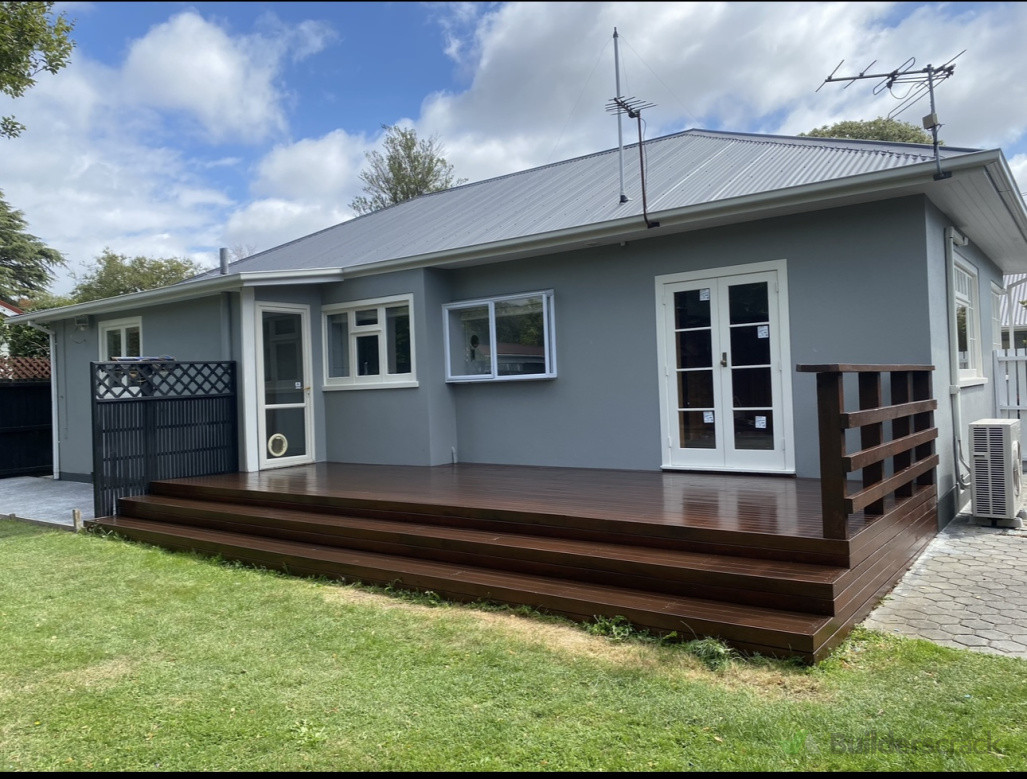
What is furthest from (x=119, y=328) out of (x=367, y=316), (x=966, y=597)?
(x=966, y=597)

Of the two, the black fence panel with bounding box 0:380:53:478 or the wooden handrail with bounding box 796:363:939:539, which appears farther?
the black fence panel with bounding box 0:380:53:478

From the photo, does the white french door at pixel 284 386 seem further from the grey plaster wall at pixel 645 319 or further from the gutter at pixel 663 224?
the grey plaster wall at pixel 645 319

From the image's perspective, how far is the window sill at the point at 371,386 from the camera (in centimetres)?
802

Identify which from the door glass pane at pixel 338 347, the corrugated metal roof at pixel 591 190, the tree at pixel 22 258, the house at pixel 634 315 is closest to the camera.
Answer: the house at pixel 634 315

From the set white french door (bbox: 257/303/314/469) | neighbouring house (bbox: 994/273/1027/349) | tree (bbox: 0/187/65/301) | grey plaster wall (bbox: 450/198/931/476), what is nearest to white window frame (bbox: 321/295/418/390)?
white french door (bbox: 257/303/314/469)

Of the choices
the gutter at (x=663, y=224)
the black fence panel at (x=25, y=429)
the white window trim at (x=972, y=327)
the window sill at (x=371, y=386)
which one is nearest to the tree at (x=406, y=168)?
the black fence panel at (x=25, y=429)

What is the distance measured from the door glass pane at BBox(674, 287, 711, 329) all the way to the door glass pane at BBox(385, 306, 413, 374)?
3068mm

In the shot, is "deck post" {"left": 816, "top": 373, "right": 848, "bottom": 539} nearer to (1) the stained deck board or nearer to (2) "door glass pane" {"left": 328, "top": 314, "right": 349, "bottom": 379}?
(1) the stained deck board

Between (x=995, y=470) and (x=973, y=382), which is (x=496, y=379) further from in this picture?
(x=973, y=382)

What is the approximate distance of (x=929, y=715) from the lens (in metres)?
2.78

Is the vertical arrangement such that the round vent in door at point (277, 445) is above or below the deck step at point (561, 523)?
above

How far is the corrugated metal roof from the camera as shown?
636cm

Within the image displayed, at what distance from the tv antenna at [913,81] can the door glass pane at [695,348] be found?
2.17 metres

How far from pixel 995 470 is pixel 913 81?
320 cm
